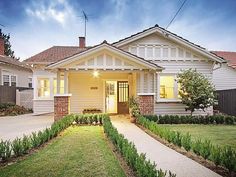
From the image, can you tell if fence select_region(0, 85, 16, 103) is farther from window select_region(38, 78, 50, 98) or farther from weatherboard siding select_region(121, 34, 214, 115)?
weatherboard siding select_region(121, 34, 214, 115)

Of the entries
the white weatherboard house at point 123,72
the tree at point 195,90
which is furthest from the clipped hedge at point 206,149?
the tree at point 195,90

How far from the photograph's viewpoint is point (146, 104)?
14211 mm

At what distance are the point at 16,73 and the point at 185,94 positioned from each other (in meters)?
16.4

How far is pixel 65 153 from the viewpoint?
282 inches

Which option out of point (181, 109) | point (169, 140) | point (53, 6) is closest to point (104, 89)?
point (181, 109)

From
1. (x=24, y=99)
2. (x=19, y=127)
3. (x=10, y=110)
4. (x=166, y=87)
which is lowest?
(x=19, y=127)

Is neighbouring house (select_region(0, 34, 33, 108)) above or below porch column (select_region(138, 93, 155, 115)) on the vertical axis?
above

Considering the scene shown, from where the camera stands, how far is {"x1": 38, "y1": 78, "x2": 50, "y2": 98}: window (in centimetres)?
1956

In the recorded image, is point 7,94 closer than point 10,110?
No

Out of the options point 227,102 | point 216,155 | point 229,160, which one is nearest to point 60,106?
point 216,155

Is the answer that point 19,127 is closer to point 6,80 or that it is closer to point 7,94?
point 7,94

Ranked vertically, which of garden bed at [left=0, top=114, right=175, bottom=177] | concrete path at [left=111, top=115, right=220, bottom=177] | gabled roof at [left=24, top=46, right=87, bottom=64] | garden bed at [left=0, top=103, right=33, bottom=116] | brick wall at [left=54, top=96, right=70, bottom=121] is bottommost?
concrete path at [left=111, top=115, right=220, bottom=177]

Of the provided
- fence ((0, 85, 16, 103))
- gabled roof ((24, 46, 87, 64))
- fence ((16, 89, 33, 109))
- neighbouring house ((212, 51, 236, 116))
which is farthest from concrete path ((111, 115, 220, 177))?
fence ((16, 89, 33, 109))

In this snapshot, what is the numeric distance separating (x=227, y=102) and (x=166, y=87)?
4587 mm
